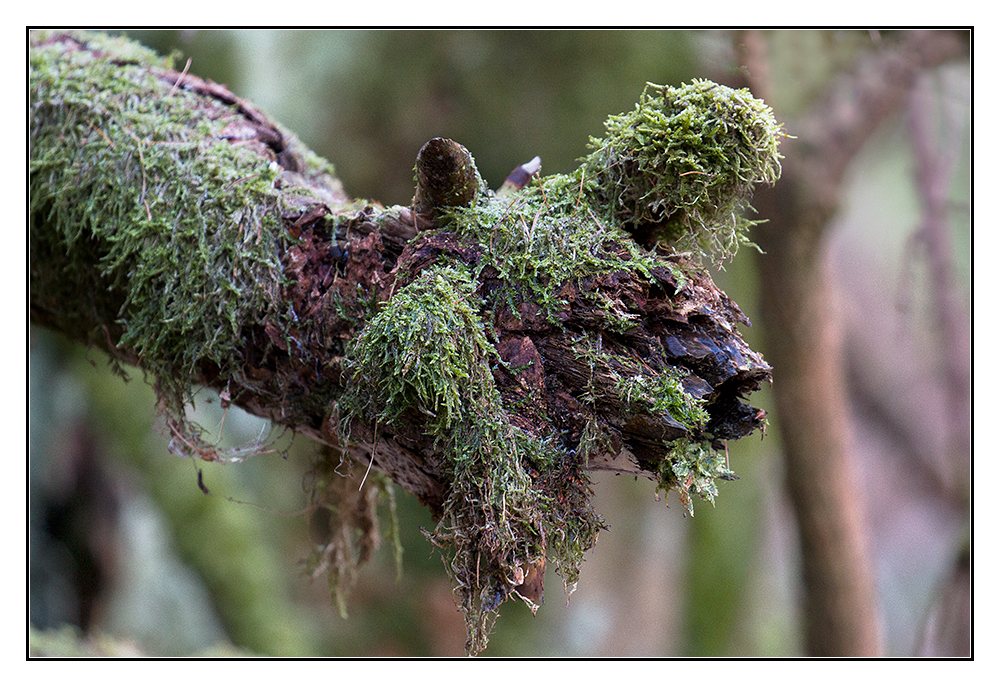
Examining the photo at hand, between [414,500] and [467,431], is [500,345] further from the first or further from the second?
[414,500]

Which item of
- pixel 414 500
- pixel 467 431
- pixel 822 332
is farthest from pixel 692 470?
pixel 414 500

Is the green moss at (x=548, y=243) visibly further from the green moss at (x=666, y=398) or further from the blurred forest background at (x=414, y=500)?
the blurred forest background at (x=414, y=500)

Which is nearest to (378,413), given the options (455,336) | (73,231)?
(455,336)

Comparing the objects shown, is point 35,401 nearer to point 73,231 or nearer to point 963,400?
point 73,231

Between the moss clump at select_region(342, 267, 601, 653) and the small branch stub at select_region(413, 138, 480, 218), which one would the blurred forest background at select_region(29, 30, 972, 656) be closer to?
the small branch stub at select_region(413, 138, 480, 218)

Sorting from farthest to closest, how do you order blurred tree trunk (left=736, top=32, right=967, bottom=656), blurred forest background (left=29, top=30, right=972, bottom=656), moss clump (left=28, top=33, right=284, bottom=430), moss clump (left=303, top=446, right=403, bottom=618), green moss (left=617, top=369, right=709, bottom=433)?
1. blurred forest background (left=29, top=30, right=972, bottom=656)
2. blurred tree trunk (left=736, top=32, right=967, bottom=656)
3. moss clump (left=303, top=446, right=403, bottom=618)
4. moss clump (left=28, top=33, right=284, bottom=430)
5. green moss (left=617, top=369, right=709, bottom=433)

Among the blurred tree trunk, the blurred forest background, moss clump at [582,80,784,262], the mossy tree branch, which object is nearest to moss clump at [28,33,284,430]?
the mossy tree branch
